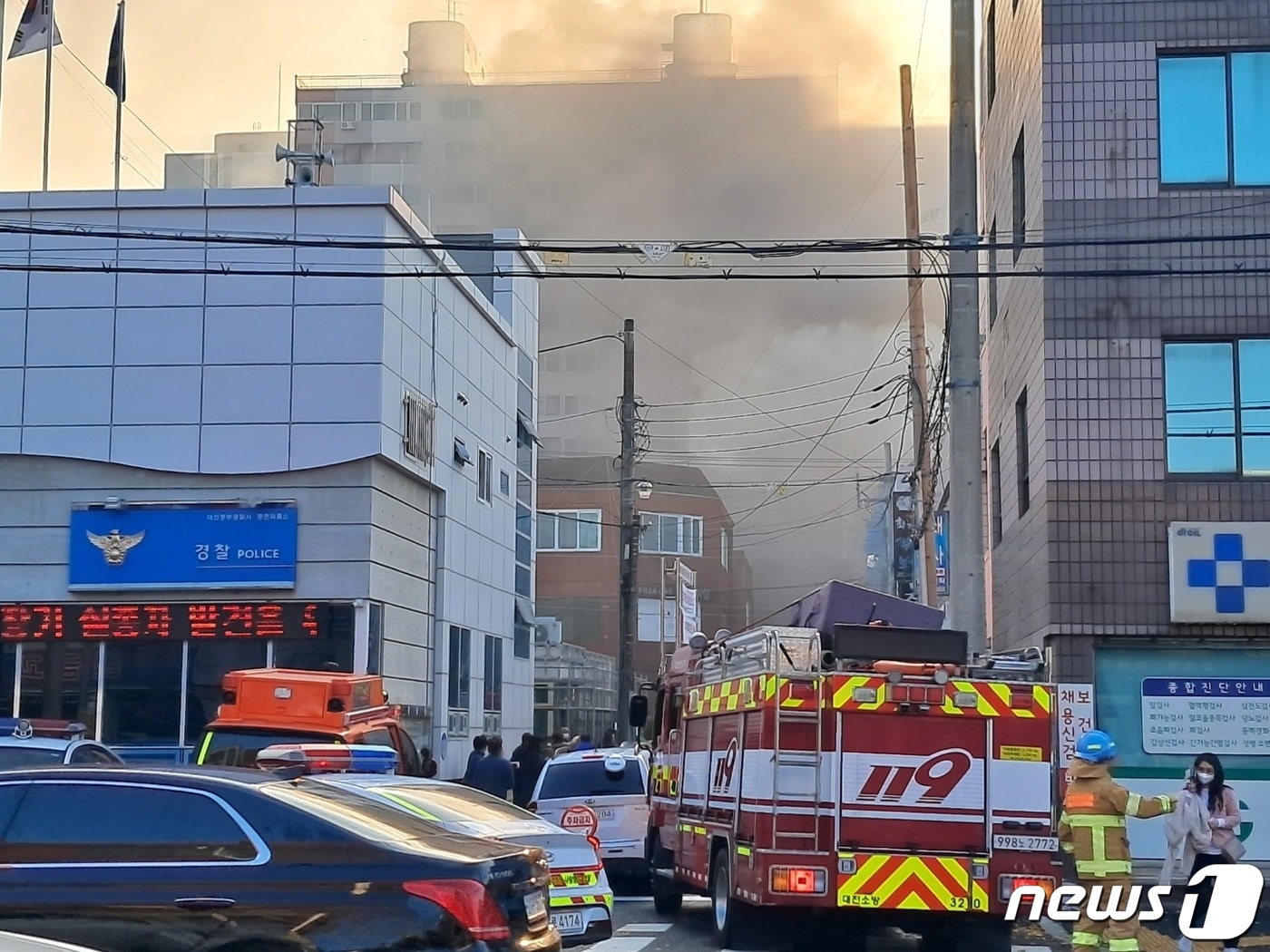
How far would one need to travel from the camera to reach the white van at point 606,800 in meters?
17.4

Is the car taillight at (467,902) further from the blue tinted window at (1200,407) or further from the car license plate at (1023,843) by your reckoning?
the blue tinted window at (1200,407)

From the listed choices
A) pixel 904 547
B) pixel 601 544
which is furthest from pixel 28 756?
pixel 601 544

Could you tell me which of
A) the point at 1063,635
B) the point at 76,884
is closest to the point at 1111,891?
the point at 76,884

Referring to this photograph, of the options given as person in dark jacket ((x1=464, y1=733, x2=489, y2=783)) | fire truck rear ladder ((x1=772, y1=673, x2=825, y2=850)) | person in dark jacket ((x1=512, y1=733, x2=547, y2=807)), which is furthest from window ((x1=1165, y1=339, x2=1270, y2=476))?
person in dark jacket ((x1=512, y1=733, x2=547, y2=807))

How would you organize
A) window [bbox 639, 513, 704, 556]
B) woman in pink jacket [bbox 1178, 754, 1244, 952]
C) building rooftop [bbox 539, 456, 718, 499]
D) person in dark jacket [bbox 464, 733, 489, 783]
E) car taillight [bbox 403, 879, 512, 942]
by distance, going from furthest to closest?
window [bbox 639, 513, 704, 556]
building rooftop [bbox 539, 456, 718, 499]
person in dark jacket [bbox 464, 733, 489, 783]
woman in pink jacket [bbox 1178, 754, 1244, 952]
car taillight [bbox 403, 879, 512, 942]

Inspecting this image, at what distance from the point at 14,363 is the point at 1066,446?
15.7 metres

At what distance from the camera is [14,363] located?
79.6ft

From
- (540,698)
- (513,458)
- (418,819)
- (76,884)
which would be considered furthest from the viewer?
(540,698)

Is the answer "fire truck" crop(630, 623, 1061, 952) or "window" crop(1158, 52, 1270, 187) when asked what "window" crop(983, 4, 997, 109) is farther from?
"fire truck" crop(630, 623, 1061, 952)

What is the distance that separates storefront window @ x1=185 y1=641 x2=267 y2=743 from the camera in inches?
935

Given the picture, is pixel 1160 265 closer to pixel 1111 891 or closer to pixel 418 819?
pixel 1111 891

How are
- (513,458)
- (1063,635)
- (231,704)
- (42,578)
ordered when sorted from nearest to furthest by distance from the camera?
1. (231,704)
2. (1063,635)
3. (42,578)
4. (513,458)

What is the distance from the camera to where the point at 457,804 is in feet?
29.5

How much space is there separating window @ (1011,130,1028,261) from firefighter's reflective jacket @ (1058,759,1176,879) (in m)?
11.5
